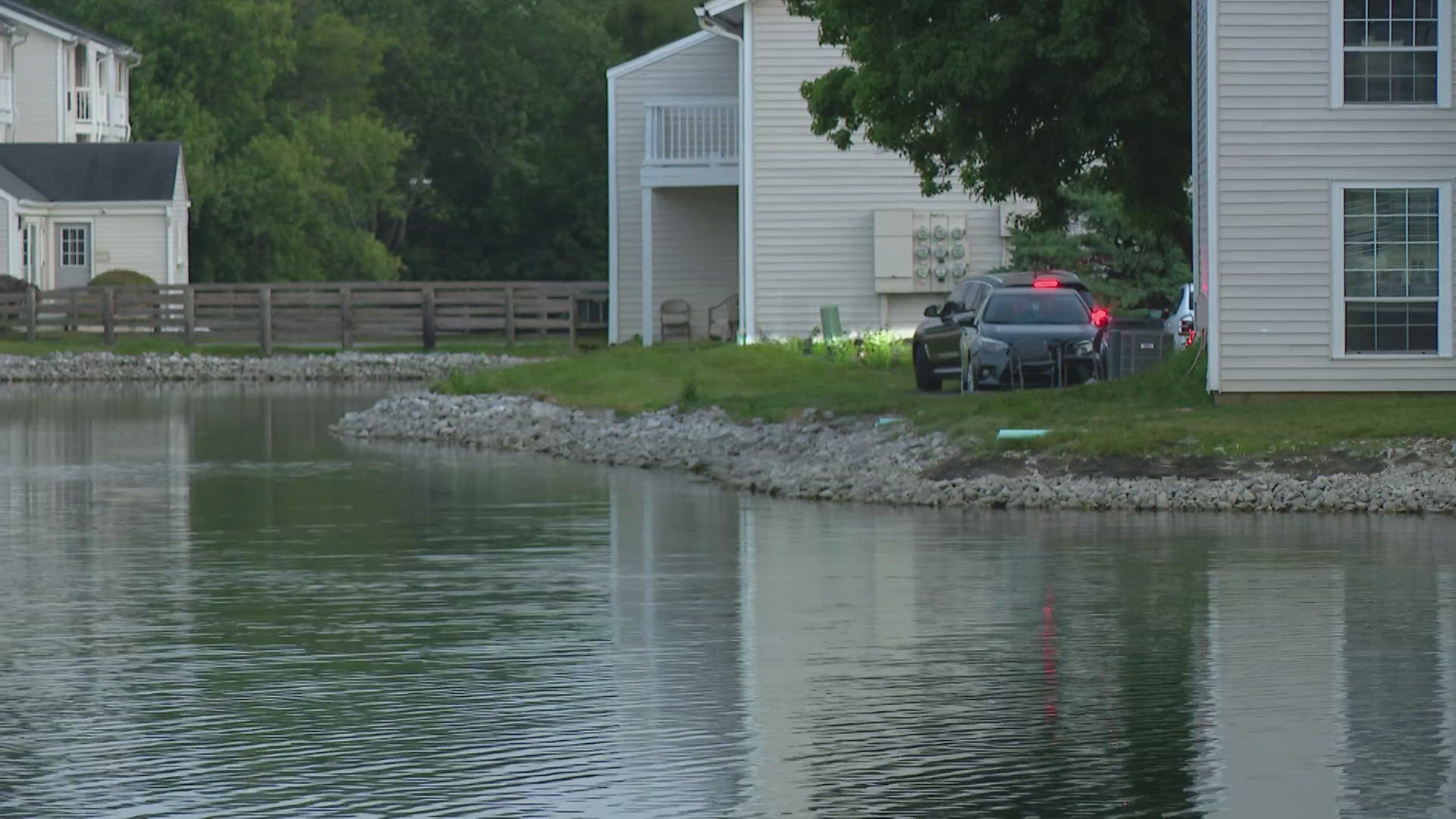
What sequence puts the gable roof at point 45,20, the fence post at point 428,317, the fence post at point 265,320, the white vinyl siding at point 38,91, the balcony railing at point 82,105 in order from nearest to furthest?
1. the fence post at point 265,320
2. the fence post at point 428,317
3. the gable roof at point 45,20
4. the white vinyl siding at point 38,91
5. the balcony railing at point 82,105

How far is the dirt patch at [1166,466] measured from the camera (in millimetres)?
23016

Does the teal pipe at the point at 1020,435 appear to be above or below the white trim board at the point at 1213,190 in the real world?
below

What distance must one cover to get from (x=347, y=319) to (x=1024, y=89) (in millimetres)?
A: 33323

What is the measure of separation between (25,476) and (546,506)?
685cm

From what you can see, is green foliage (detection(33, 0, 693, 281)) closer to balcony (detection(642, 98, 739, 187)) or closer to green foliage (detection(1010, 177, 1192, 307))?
balcony (detection(642, 98, 739, 187))

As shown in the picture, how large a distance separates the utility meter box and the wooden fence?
53.7ft

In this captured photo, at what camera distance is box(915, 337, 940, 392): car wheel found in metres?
35.4

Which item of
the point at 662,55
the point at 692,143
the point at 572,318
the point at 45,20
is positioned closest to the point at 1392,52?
the point at 692,143

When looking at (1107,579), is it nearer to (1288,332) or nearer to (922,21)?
(1288,332)

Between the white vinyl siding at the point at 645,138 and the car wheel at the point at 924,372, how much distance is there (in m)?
16.7

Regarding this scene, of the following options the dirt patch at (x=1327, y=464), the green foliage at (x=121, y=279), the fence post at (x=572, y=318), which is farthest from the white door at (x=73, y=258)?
the dirt patch at (x=1327, y=464)

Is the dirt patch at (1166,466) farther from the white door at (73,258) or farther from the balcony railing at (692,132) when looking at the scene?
the white door at (73,258)

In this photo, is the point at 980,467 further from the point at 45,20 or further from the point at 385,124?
the point at 385,124

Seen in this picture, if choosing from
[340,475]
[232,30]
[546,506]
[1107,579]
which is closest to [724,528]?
[546,506]
